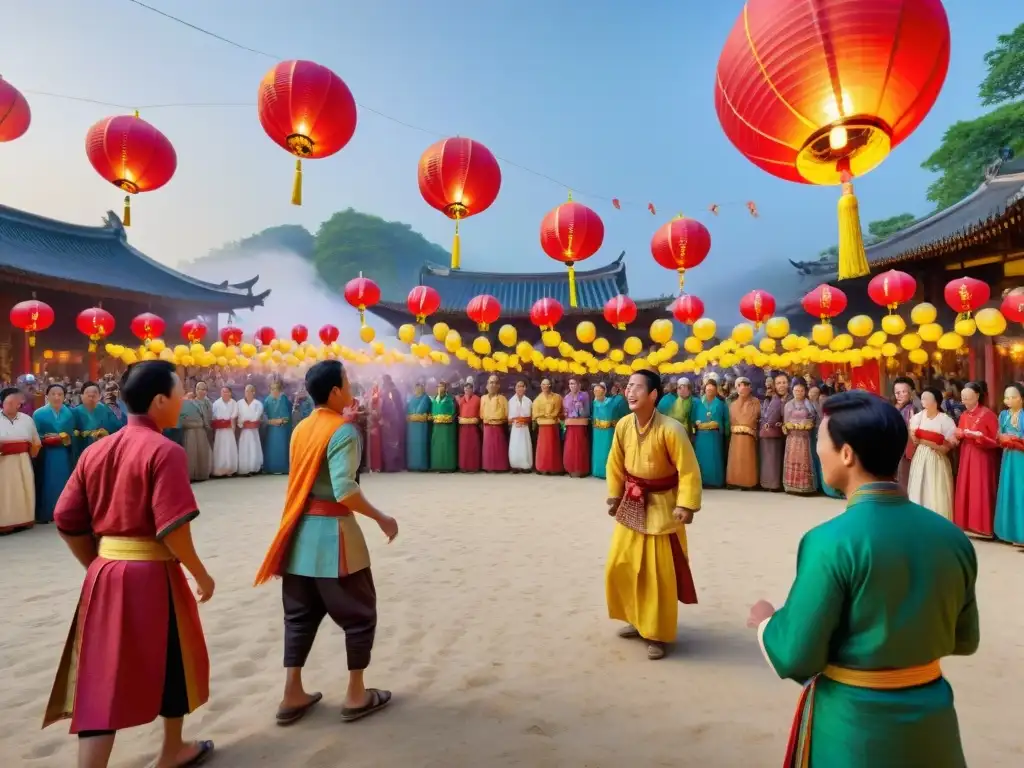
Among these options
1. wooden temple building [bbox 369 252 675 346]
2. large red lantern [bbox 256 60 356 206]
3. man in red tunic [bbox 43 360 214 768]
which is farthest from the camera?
wooden temple building [bbox 369 252 675 346]

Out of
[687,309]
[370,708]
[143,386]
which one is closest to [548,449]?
[687,309]

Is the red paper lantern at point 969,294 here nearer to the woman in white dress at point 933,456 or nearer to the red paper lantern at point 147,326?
the woman in white dress at point 933,456

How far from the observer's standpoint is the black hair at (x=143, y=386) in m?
2.18

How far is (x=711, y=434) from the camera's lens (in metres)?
9.41

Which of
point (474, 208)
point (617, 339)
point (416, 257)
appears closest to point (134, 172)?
point (474, 208)

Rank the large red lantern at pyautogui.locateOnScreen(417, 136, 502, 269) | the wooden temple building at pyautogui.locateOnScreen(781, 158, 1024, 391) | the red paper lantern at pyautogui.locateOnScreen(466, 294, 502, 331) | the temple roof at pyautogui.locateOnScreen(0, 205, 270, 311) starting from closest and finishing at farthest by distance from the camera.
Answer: the large red lantern at pyautogui.locateOnScreen(417, 136, 502, 269)
the wooden temple building at pyautogui.locateOnScreen(781, 158, 1024, 391)
the red paper lantern at pyautogui.locateOnScreen(466, 294, 502, 331)
the temple roof at pyautogui.locateOnScreen(0, 205, 270, 311)

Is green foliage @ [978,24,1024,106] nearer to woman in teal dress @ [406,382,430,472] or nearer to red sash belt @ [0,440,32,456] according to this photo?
woman in teal dress @ [406,382,430,472]

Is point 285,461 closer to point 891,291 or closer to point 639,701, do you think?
point 639,701

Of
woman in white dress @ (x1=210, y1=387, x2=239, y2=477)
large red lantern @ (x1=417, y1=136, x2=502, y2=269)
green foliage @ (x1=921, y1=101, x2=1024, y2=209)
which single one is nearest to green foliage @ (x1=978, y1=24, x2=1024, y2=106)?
green foliage @ (x1=921, y1=101, x2=1024, y2=209)

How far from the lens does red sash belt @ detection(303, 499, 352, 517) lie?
→ 2.65 meters

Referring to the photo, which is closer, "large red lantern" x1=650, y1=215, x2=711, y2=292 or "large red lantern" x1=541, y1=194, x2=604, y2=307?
"large red lantern" x1=541, y1=194, x2=604, y2=307

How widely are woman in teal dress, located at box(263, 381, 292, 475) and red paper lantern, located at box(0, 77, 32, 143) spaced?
22.1 ft

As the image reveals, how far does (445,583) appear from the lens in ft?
15.2

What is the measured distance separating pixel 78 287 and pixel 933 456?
666 inches
